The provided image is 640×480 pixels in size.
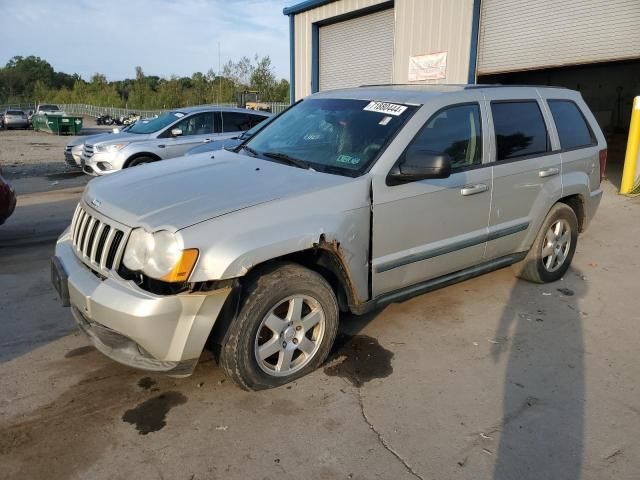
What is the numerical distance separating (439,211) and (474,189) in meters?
0.39

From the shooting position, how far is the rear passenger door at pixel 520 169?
4094 millimetres

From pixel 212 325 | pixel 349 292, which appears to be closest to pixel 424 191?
pixel 349 292

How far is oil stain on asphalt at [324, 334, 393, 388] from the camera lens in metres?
3.36

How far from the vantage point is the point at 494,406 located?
10.0ft

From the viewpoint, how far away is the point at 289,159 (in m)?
3.68

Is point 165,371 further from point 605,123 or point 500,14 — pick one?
point 605,123

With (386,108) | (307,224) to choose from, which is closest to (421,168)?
(386,108)

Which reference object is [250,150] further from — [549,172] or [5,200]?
[5,200]

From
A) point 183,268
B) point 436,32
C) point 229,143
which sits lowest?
point 183,268

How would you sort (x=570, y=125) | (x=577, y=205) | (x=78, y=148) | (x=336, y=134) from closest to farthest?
1. (x=336, y=134)
2. (x=570, y=125)
3. (x=577, y=205)
4. (x=78, y=148)

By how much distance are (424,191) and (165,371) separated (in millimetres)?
2023

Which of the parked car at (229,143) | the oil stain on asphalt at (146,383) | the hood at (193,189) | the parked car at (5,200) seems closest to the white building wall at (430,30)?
the parked car at (229,143)

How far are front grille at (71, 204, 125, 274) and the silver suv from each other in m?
0.01

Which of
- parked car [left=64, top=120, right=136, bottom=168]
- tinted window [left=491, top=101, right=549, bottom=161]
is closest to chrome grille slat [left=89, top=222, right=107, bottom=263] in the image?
tinted window [left=491, top=101, right=549, bottom=161]
